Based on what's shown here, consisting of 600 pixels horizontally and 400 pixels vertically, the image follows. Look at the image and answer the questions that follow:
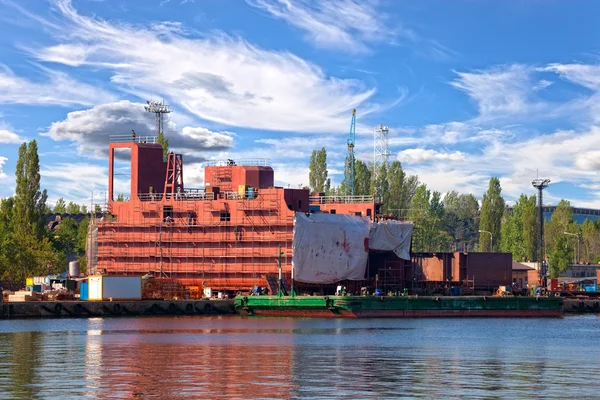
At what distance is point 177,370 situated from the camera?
5369 centimetres

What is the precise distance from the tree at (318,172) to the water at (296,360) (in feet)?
282

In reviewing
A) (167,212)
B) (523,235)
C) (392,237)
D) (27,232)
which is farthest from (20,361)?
(523,235)

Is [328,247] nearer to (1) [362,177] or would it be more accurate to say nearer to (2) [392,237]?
(2) [392,237]

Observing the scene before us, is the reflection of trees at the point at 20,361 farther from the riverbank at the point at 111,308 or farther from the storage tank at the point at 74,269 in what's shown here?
the storage tank at the point at 74,269

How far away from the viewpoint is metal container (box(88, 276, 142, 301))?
11712 centimetres

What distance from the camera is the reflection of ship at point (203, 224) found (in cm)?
12925

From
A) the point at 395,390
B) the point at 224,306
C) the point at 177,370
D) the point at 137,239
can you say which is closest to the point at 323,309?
the point at 224,306

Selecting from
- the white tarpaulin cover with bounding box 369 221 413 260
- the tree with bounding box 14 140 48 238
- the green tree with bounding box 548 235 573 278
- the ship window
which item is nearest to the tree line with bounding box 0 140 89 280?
the tree with bounding box 14 140 48 238

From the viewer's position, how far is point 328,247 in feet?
415

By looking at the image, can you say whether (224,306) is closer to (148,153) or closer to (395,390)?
(148,153)

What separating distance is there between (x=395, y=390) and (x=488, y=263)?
291ft

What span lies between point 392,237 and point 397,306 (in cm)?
1886

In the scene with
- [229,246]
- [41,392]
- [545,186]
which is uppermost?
[545,186]

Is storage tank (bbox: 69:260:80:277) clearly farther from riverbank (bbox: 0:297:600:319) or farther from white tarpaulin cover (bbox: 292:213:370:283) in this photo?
white tarpaulin cover (bbox: 292:213:370:283)
